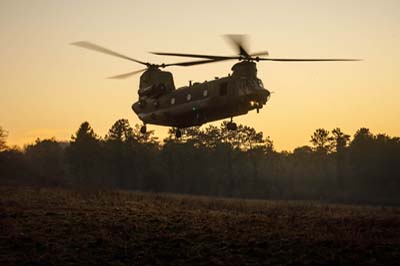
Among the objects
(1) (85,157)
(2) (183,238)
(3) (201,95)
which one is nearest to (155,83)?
(3) (201,95)

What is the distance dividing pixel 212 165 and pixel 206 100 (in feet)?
231

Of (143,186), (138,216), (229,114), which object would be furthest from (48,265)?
(143,186)

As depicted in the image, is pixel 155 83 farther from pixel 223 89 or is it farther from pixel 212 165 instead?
pixel 212 165

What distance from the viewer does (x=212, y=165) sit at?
102 meters

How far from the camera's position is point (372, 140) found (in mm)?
105000

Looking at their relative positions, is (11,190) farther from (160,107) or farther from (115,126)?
(115,126)

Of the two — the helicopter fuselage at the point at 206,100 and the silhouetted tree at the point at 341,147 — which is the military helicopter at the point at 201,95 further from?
the silhouetted tree at the point at 341,147

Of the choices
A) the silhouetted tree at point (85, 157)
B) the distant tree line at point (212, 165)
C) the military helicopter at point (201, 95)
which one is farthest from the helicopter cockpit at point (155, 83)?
the silhouetted tree at point (85, 157)

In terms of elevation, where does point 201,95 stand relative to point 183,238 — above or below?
above

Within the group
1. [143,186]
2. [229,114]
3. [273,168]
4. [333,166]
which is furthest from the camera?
[333,166]

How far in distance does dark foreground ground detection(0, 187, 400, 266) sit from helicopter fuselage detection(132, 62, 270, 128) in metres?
6.89

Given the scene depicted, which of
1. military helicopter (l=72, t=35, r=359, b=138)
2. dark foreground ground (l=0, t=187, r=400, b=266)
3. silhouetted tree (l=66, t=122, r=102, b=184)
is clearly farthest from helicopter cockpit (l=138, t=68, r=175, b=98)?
Answer: silhouetted tree (l=66, t=122, r=102, b=184)

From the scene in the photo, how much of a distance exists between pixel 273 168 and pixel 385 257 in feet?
314

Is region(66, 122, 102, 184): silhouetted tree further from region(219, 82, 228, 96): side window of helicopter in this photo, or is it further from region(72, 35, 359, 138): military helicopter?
region(219, 82, 228, 96): side window of helicopter
